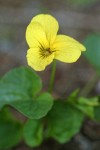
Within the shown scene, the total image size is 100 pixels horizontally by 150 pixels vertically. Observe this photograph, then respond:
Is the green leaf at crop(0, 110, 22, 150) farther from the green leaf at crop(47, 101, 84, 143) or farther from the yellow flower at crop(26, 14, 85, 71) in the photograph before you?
the yellow flower at crop(26, 14, 85, 71)

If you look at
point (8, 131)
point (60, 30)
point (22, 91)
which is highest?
point (22, 91)

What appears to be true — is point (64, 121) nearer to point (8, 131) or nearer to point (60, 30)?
point (8, 131)

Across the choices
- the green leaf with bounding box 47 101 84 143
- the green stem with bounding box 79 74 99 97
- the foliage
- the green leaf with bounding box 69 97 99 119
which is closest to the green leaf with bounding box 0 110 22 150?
the foliage

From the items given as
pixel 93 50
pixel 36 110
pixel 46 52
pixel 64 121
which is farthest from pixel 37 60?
pixel 93 50

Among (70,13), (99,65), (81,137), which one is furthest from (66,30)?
(81,137)

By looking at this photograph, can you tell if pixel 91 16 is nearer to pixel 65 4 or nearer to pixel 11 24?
pixel 65 4

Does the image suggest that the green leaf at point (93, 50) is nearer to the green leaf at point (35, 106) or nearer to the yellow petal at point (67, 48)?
the green leaf at point (35, 106)
